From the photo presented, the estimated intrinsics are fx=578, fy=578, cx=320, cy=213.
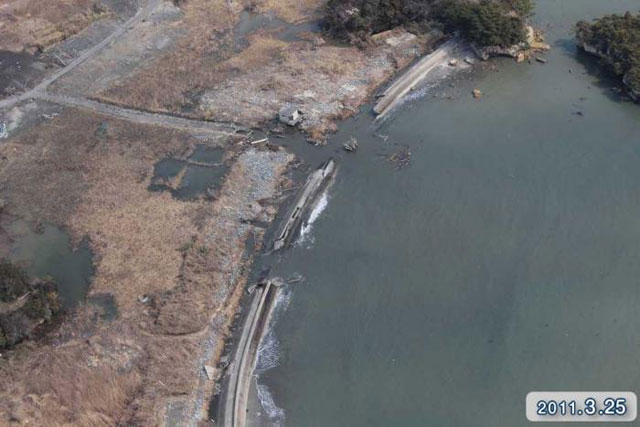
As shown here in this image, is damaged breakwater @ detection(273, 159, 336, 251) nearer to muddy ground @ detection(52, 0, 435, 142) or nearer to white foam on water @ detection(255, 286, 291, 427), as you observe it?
white foam on water @ detection(255, 286, 291, 427)

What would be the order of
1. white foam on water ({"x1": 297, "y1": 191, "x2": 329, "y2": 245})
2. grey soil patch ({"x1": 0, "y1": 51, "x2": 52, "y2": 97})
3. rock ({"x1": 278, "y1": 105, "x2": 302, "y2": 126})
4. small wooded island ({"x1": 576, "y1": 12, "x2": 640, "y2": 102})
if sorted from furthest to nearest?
1. grey soil patch ({"x1": 0, "y1": 51, "x2": 52, "y2": 97})
2. rock ({"x1": 278, "y1": 105, "x2": 302, "y2": 126})
3. small wooded island ({"x1": 576, "y1": 12, "x2": 640, "y2": 102})
4. white foam on water ({"x1": 297, "y1": 191, "x2": 329, "y2": 245})

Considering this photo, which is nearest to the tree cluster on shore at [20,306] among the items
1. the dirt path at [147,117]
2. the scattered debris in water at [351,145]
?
the dirt path at [147,117]

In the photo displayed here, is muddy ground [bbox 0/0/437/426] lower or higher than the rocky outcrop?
lower

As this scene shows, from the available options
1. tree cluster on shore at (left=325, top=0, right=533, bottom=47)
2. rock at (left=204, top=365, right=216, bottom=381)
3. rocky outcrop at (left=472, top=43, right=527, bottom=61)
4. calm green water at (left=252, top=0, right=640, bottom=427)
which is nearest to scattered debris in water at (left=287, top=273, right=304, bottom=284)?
calm green water at (left=252, top=0, right=640, bottom=427)

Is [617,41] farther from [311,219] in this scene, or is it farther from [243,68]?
[243,68]

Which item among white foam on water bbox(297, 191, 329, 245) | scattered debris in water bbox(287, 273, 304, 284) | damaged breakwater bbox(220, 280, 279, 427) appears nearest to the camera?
damaged breakwater bbox(220, 280, 279, 427)

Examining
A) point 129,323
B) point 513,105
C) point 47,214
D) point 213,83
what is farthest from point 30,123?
point 513,105
